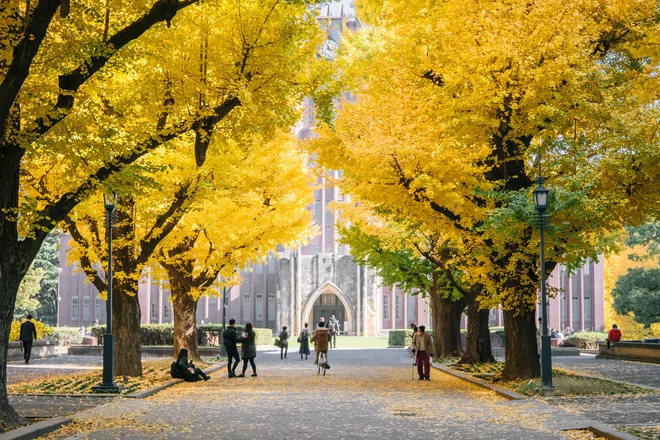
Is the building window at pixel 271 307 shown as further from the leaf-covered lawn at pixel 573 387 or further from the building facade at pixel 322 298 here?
the leaf-covered lawn at pixel 573 387

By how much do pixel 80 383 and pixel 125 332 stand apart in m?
2.24

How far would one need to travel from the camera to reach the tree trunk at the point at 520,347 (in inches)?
816

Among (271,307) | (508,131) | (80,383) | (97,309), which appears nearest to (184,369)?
(80,383)

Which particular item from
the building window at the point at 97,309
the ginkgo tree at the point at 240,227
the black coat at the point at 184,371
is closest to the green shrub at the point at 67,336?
the ginkgo tree at the point at 240,227

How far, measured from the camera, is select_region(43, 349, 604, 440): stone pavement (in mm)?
12078

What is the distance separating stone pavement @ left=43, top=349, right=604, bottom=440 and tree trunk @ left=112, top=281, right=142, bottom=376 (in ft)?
5.31

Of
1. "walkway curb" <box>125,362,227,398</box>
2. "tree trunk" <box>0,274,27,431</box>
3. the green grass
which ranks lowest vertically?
the green grass

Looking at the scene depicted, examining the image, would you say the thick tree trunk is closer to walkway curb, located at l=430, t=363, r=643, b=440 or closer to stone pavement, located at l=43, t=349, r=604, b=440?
walkway curb, located at l=430, t=363, r=643, b=440

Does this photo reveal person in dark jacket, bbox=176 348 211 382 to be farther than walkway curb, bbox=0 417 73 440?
Yes

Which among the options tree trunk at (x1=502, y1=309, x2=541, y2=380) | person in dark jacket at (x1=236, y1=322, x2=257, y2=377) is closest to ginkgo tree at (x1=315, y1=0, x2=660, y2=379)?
tree trunk at (x1=502, y1=309, x2=541, y2=380)

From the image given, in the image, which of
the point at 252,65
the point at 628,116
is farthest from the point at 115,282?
the point at 628,116

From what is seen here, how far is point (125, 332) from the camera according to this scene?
74.6ft

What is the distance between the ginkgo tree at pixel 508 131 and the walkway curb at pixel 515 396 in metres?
1.13

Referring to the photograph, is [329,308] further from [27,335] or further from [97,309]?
[27,335]
